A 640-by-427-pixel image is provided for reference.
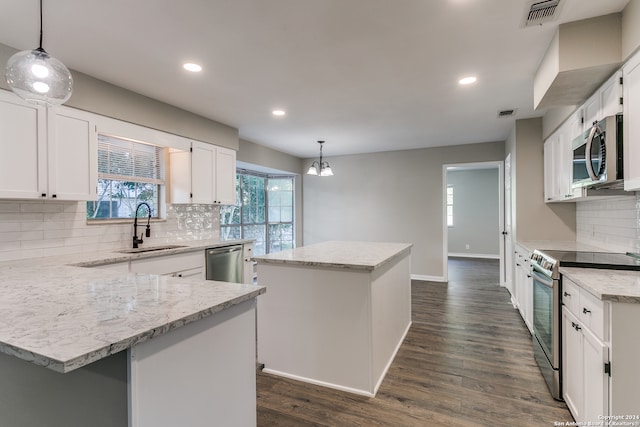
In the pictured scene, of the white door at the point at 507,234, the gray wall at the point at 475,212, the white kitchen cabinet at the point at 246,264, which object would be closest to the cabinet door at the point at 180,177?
the white kitchen cabinet at the point at 246,264

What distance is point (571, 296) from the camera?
6.45 feet

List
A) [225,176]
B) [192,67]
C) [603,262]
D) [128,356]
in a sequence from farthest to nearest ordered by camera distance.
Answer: [225,176], [192,67], [603,262], [128,356]

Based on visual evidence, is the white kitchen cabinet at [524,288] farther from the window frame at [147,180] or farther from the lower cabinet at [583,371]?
the window frame at [147,180]

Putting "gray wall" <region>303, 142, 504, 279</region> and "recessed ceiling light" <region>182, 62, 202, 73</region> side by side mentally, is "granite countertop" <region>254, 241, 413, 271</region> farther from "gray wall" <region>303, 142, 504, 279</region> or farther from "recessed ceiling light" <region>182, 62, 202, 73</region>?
"gray wall" <region>303, 142, 504, 279</region>

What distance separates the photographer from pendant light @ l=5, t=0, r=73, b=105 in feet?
4.58

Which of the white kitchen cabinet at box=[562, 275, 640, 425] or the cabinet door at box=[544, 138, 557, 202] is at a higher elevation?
the cabinet door at box=[544, 138, 557, 202]

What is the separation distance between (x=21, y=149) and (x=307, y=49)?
7.57 ft

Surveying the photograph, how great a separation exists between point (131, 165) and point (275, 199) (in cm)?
366

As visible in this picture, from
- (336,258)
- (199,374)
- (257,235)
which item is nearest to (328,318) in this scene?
(336,258)

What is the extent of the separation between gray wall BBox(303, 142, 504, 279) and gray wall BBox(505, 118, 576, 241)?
4.65 ft

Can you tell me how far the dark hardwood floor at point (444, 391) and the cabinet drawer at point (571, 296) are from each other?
0.69 metres

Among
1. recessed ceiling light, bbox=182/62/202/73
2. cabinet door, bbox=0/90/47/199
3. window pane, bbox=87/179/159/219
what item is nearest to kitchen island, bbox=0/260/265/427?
cabinet door, bbox=0/90/47/199

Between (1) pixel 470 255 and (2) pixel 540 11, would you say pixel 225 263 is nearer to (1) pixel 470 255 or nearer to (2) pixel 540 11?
(2) pixel 540 11

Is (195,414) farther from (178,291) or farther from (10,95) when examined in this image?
(10,95)
